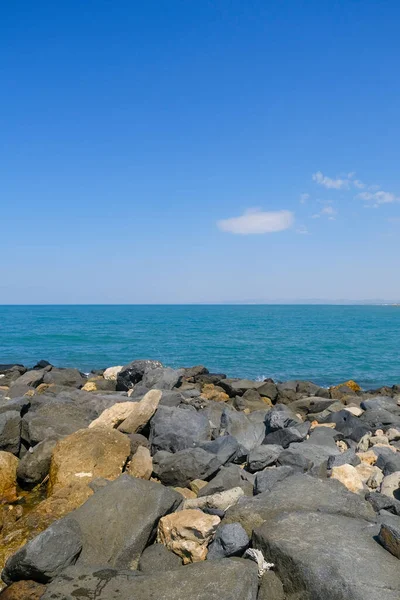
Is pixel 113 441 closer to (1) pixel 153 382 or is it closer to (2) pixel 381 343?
(1) pixel 153 382

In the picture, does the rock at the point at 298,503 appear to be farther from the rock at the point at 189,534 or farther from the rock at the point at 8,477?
the rock at the point at 8,477

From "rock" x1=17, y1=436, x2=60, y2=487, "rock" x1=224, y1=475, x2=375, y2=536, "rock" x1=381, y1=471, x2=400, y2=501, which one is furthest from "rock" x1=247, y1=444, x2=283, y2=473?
"rock" x1=17, y1=436, x2=60, y2=487

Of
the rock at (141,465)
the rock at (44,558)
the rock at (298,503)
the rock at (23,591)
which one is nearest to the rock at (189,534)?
the rock at (298,503)

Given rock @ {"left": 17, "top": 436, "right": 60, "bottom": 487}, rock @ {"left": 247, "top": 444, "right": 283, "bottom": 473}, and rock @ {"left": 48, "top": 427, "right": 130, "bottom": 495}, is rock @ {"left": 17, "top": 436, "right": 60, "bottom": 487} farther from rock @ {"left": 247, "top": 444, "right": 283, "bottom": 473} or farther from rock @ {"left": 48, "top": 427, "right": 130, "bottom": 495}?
rock @ {"left": 247, "top": 444, "right": 283, "bottom": 473}

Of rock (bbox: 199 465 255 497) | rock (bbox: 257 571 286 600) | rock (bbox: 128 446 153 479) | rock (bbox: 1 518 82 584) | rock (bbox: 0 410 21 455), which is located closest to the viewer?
rock (bbox: 257 571 286 600)

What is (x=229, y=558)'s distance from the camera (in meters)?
5.03

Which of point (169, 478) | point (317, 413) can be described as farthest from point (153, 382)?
point (169, 478)

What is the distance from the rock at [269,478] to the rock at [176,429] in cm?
236

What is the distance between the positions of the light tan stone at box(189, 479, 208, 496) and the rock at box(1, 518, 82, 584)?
2.45 meters

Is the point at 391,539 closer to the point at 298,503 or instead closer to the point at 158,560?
the point at 298,503

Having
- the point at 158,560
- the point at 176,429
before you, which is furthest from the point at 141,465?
the point at 158,560

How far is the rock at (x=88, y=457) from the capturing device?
24.8 ft

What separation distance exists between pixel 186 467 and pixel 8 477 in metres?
2.91

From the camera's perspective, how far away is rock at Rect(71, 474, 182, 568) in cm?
550
